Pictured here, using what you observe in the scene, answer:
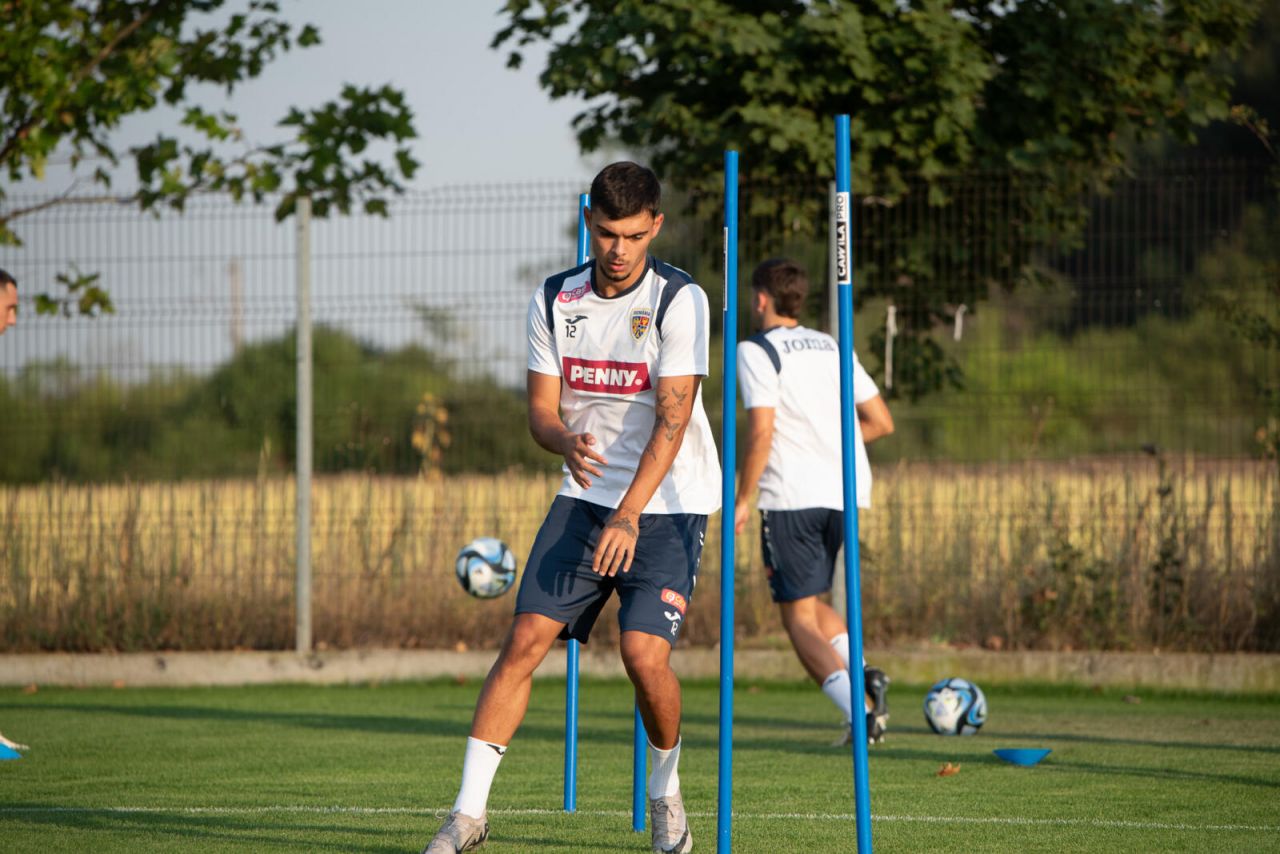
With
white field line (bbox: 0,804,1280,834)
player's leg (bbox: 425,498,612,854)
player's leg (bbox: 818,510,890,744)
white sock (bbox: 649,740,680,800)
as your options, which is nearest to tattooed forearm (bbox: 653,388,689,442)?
player's leg (bbox: 425,498,612,854)

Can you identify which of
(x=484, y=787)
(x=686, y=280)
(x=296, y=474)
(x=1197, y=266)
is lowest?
(x=484, y=787)

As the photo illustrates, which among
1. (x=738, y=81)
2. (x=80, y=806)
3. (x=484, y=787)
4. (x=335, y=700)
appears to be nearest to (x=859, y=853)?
(x=484, y=787)

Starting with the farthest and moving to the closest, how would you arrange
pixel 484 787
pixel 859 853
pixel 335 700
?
pixel 335 700
pixel 484 787
pixel 859 853

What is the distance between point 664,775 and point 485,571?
4.35 m

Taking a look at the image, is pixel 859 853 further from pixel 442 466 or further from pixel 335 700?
pixel 442 466

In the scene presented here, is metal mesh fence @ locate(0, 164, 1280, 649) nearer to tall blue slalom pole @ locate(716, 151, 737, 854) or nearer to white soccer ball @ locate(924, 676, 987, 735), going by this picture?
white soccer ball @ locate(924, 676, 987, 735)

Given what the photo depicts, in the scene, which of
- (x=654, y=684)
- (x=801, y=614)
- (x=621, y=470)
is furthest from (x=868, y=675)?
(x=621, y=470)

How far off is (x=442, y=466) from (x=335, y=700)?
6.15 ft

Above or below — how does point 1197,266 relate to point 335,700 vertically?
above

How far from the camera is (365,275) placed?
10891mm

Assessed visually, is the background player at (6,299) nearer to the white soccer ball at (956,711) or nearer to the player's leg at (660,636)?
the player's leg at (660,636)

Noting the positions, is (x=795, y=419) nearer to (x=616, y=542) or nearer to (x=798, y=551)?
(x=798, y=551)

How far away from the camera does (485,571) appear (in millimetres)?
9102

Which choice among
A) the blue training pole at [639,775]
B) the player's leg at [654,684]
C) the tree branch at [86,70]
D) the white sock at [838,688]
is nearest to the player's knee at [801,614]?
the white sock at [838,688]
